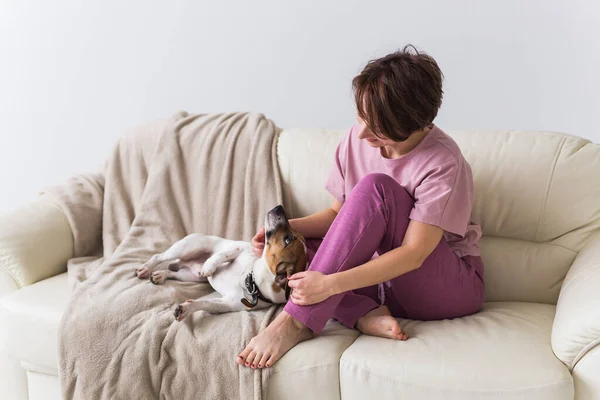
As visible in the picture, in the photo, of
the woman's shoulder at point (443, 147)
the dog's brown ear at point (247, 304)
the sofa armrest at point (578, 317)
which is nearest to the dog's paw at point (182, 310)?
the dog's brown ear at point (247, 304)

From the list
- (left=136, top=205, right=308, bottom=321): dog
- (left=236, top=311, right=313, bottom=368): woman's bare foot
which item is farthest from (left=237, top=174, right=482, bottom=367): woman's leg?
(left=136, top=205, right=308, bottom=321): dog

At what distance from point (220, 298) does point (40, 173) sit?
5.61ft

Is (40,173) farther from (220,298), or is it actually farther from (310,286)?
(310,286)

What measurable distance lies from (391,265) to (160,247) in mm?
939

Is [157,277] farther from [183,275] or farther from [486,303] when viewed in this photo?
[486,303]

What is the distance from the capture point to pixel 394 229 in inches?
71.6

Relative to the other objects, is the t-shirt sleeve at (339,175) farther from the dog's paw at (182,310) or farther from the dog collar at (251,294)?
the dog's paw at (182,310)

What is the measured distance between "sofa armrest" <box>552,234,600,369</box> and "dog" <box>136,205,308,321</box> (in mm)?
682

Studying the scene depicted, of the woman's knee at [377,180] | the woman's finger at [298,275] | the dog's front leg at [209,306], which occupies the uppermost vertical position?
Answer: the woman's knee at [377,180]

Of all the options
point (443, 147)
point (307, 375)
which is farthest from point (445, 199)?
point (307, 375)

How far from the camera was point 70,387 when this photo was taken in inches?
74.7

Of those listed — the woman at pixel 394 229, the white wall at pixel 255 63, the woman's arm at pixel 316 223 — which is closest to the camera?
the woman at pixel 394 229

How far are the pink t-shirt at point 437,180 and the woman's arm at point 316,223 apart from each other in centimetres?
14

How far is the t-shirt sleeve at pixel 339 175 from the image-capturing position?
2.10 metres
